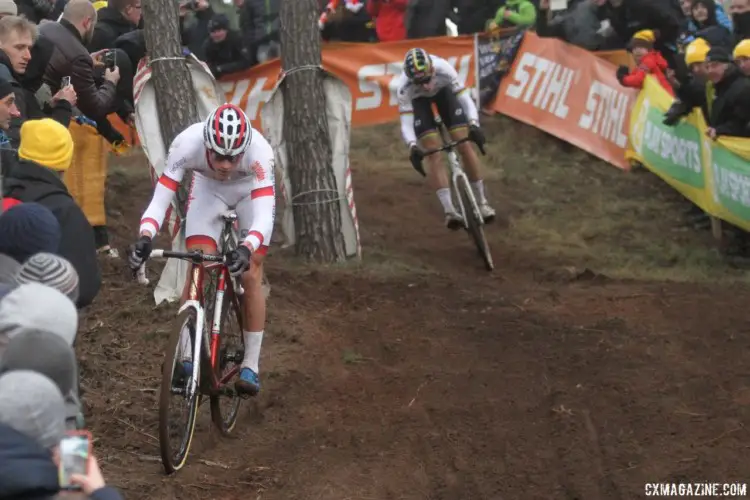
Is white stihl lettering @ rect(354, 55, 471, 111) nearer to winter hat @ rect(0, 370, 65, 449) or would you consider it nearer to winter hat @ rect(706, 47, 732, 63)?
winter hat @ rect(706, 47, 732, 63)

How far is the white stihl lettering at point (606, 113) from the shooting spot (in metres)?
14.1

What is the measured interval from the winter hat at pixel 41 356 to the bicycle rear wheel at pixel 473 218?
7262 millimetres

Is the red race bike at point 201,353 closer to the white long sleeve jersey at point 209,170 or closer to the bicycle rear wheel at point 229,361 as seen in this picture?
the bicycle rear wheel at point 229,361

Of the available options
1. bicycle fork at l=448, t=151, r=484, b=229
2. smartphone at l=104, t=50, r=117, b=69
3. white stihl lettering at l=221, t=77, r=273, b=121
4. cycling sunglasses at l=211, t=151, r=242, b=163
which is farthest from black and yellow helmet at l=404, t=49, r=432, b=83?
cycling sunglasses at l=211, t=151, r=242, b=163

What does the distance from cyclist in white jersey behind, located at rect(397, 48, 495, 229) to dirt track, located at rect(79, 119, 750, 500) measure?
3.22 ft

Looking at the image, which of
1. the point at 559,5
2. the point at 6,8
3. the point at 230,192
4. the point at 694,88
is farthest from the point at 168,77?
the point at 559,5

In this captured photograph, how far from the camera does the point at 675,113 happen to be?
11.8 m

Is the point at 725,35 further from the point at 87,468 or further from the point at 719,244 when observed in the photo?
the point at 87,468

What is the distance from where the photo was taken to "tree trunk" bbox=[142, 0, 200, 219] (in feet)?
28.3

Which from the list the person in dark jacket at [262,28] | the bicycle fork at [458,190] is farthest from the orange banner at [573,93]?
the bicycle fork at [458,190]

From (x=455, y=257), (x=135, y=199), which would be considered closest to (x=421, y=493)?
(x=455, y=257)

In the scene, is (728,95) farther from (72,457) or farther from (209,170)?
(72,457)

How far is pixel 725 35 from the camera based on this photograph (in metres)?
11.5

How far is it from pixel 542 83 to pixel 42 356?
12.2 meters
